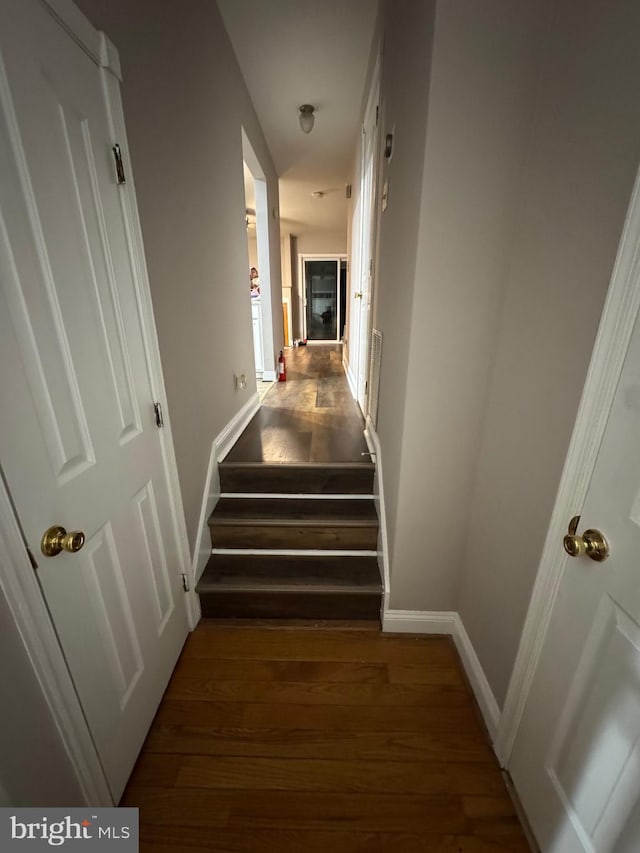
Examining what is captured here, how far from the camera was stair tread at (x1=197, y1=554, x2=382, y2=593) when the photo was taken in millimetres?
1602

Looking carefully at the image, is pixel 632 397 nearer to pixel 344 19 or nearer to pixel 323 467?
pixel 323 467

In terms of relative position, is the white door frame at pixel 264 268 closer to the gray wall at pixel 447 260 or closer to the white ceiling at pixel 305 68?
the white ceiling at pixel 305 68

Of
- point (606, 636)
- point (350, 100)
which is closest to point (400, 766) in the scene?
point (606, 636)

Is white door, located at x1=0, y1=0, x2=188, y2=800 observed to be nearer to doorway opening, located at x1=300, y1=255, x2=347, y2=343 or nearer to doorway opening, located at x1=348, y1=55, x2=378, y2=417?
doorway opening, located at x1=348, y1=55, x2=378, y2=417

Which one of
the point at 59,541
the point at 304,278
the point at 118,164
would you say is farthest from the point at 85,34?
the point at 304,278

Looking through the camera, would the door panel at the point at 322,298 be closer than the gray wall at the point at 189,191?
No

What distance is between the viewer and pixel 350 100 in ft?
8.79

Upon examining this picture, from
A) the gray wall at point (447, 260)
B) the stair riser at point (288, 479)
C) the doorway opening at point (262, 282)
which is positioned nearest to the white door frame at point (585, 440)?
the gray wall at point (447, 260)

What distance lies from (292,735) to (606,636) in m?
1.07

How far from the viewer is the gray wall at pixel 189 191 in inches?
44.9

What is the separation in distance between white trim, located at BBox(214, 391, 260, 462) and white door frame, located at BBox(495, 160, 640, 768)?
5.17ft

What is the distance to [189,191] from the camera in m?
1.51

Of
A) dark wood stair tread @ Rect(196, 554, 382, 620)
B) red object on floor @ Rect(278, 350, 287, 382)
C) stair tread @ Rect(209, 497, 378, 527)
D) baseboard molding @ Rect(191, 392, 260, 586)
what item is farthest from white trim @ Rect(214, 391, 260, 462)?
red object on floor @ Rect(278, 350, 287, 382)

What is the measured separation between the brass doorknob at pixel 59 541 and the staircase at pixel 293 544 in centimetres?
95
